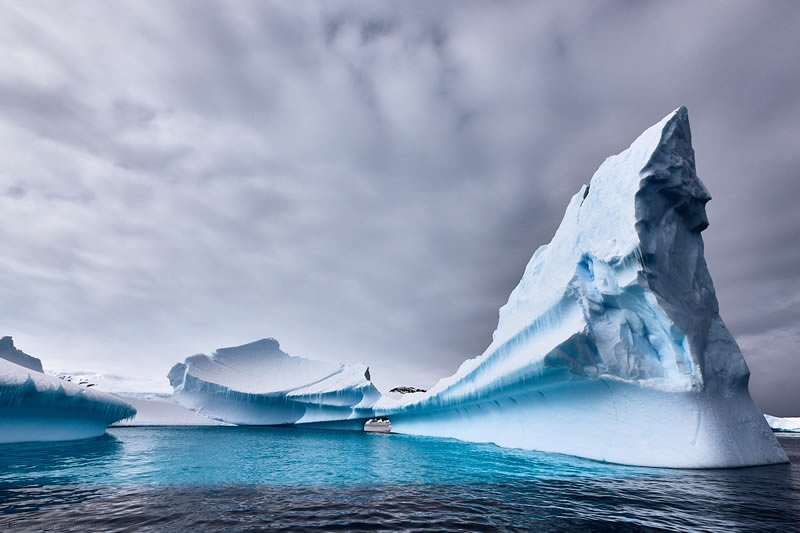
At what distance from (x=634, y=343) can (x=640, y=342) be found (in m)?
0.22

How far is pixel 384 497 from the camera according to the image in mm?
5098

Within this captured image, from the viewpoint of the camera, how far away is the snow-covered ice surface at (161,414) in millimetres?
24766

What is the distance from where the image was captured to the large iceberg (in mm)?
10430

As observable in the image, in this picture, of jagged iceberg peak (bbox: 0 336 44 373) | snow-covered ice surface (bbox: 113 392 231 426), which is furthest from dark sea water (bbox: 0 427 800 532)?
snow-covered ice surface (bbox: 113 392 231 426)

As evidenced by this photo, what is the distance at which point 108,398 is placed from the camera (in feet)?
→ 47.7

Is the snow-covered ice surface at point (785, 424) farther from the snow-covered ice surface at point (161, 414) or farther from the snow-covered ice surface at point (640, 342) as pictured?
the snow-covered ice surface at point (161, 414)

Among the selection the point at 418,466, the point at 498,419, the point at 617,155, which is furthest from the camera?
the point at 498,419

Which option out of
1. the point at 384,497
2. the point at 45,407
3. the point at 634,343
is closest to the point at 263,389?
the point at 45,407

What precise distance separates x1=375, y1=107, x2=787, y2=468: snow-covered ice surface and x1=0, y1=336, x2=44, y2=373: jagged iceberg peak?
19691mm

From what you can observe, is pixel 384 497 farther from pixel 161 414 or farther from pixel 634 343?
pixel 161 414

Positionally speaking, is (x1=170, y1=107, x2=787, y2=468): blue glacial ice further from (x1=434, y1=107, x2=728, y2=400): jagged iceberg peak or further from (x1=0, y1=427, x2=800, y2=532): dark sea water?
(x1=0, y1=427, x2=800, y2=532): dark sea water

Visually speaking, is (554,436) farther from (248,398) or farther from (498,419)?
(248,398)

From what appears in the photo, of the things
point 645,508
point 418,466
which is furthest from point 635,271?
point 418,466

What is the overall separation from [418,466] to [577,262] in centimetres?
685
